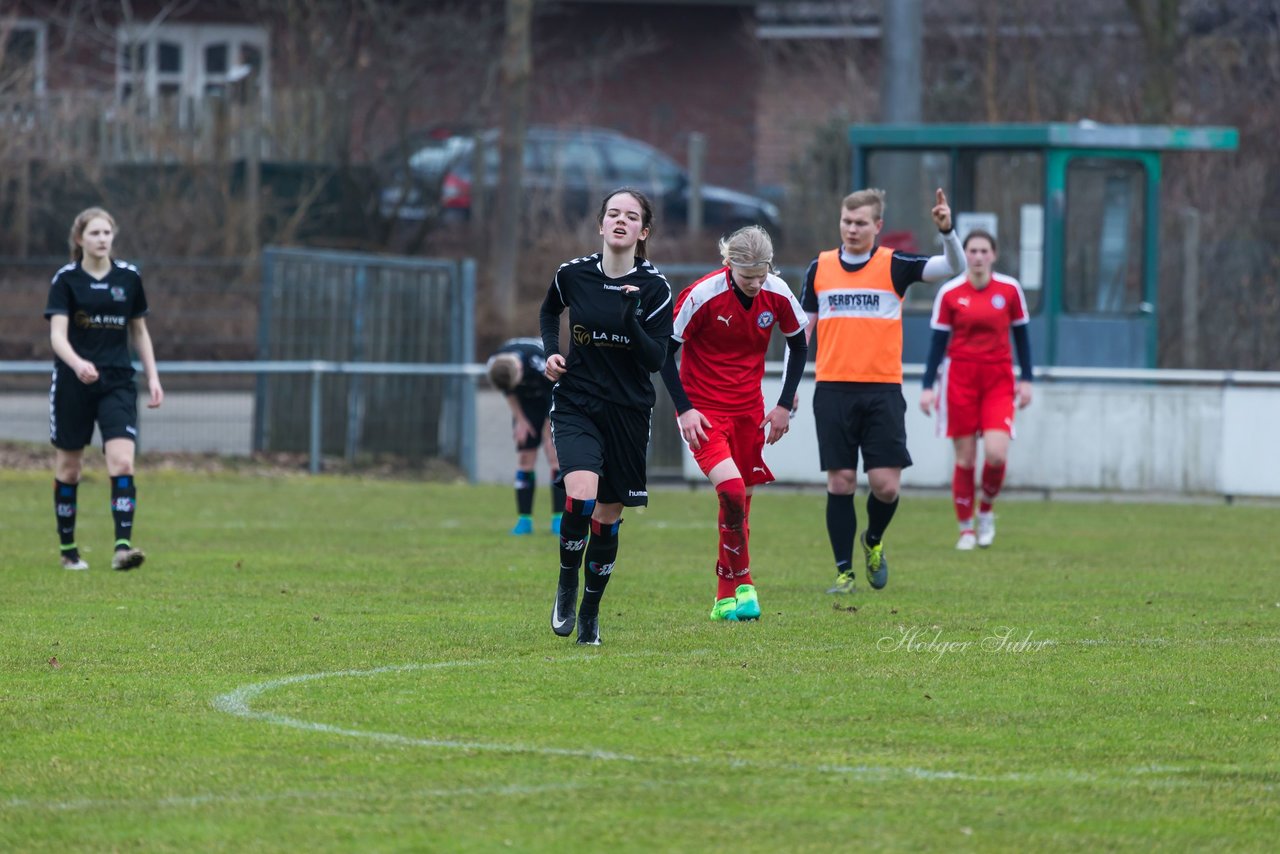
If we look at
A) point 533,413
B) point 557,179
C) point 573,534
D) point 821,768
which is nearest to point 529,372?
point 533,413

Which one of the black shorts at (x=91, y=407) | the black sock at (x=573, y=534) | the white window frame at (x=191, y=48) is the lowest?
the black sock at (x=573, y=534)

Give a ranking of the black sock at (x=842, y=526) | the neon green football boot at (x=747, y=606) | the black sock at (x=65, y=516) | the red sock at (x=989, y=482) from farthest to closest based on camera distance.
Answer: the red sock at (x=989, y=482), the black sock at (x=65, y=516), the black sock at (x=842, y=526), the neon green football boot at (x=747, y=606)

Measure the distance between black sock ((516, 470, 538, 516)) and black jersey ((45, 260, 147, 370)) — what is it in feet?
11.9

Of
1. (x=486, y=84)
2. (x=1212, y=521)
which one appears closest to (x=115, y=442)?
(x=1212, y=521)

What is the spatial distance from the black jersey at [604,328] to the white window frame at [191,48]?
2495 centimetres

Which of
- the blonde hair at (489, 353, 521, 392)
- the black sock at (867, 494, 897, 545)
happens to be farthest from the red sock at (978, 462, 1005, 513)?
the blonde hair at (489, 353, 521, 392)

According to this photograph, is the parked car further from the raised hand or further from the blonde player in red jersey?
→ the blonde player in red jersey

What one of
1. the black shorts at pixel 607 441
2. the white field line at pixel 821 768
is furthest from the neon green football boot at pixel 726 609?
the white field line at pixel 821 768

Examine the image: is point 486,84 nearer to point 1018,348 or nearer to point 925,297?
point 925,297

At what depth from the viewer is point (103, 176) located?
2856 cm

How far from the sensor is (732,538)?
917 cm

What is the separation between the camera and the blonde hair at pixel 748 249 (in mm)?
8898

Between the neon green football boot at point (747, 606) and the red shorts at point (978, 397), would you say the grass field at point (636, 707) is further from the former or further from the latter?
the red shorts at point (978, 397)

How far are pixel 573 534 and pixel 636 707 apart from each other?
159 centimetres
